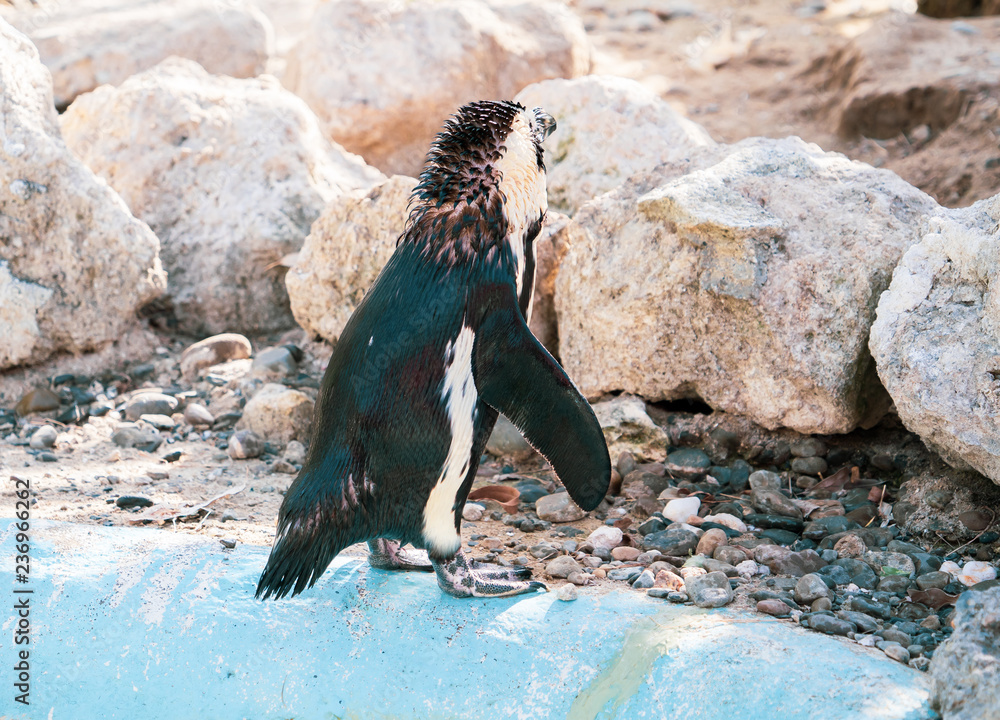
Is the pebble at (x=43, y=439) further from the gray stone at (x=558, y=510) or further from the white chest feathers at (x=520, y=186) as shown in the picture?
the white chest feathers at (x=520, y=186)

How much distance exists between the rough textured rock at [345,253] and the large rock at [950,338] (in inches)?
74.3

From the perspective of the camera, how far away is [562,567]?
2.69 m

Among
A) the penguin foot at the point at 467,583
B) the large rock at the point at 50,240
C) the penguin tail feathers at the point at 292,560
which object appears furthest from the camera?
the large rock at the point at 50,240

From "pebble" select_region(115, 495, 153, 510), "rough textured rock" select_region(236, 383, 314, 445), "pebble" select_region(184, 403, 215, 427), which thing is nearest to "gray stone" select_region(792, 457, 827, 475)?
"rough textured rock" select_region(236, 383, 314, 445)

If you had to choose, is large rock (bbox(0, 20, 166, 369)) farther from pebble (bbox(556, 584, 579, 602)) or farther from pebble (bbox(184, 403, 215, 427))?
pebble (bbox(556, 584, 579, 602))

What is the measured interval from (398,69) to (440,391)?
15.6 ft

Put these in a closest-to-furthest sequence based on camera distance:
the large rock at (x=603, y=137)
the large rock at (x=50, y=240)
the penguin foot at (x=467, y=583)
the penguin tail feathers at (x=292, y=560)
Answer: the penguin tail feathers at (x=292, y=560), the penguin foot at (x=467, y=583), the large rock at (x=50, y=240), the large rock at (x=603, y=137)

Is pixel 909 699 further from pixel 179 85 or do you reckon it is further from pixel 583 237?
pixel 179 85

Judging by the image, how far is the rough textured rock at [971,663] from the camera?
1774 mm

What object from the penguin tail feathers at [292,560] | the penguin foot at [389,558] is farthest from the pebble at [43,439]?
the penguin tail feathers at [292,560]

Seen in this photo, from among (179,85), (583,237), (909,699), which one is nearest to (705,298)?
(583,237)

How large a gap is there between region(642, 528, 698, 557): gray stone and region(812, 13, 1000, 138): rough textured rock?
4.71 metres

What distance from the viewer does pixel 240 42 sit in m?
7.33

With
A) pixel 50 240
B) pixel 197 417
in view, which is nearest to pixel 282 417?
pixel 197 417
